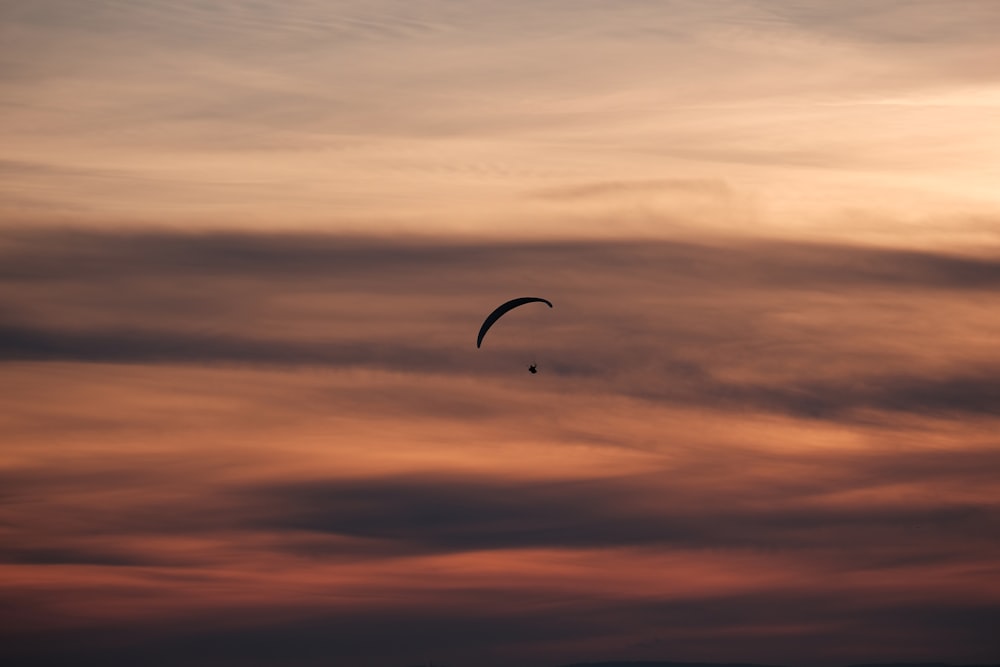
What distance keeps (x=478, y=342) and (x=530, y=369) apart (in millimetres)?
4789

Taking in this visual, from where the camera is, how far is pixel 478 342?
403ft

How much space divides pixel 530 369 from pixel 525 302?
5.66 m

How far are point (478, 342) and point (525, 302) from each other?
4667 millimetres

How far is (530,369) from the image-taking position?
121m

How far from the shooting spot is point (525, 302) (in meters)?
124
